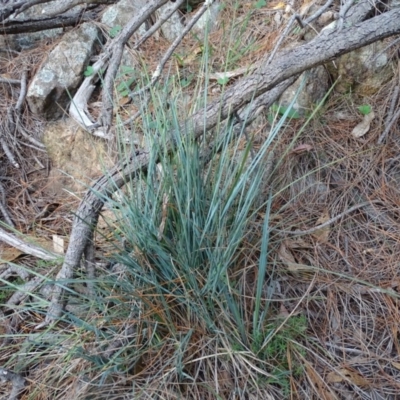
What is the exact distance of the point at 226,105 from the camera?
194cm

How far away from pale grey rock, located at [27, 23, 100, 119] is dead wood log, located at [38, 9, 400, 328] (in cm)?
113

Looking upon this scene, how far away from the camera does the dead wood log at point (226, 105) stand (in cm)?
192

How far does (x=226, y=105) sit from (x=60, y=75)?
147 cm

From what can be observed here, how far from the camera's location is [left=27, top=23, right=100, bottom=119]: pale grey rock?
9.72ft

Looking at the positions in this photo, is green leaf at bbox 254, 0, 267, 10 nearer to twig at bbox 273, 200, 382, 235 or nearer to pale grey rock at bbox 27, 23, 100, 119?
pale grey rock at bbox 27, 23, 100, 119

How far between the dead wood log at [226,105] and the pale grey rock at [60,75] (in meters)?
1.13

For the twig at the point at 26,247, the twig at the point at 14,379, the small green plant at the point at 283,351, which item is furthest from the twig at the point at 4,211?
the small green plant at the point at 283,351

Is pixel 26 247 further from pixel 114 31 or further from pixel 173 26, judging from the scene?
pixel 173 26

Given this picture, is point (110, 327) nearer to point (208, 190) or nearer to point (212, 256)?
point (212, 256)

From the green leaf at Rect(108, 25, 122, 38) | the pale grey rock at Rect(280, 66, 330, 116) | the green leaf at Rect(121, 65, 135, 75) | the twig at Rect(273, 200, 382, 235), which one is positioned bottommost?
the twig at Rect(273, 200, 382, 235)

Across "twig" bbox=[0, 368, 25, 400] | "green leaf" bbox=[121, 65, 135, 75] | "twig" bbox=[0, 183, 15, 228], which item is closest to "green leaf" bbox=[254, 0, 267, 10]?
"green leaf" bbox=[121, 65, 135, 75]

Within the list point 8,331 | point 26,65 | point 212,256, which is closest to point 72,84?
point 26,65

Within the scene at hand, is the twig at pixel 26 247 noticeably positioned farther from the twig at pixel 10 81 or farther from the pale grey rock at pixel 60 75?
the twig at pixel 10 81

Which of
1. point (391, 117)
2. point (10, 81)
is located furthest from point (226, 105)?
point (10, 81)
